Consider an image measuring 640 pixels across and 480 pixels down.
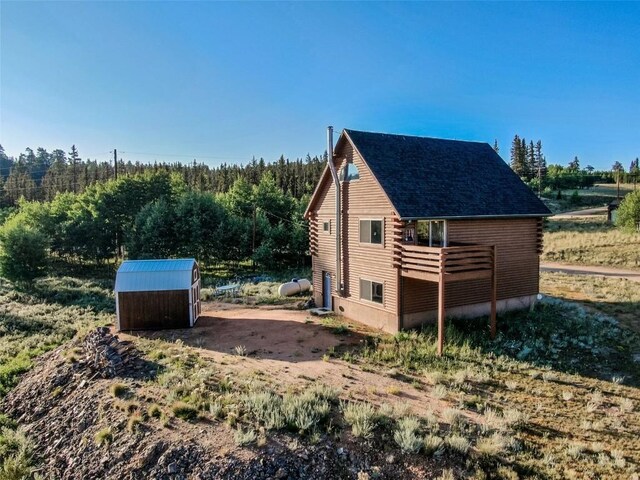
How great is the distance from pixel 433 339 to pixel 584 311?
9.60 meters

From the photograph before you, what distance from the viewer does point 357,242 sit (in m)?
19.8

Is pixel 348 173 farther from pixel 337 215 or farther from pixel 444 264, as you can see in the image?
pixel 444 264

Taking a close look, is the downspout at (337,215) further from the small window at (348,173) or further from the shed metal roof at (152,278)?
the shed metal roof at (152,278)

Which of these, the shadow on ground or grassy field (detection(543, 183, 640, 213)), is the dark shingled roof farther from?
grassy field (detection(543, 183, 640, 213))

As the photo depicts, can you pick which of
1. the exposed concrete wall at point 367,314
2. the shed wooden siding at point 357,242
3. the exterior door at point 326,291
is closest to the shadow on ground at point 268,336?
the exposed concrete wall at point 367,314

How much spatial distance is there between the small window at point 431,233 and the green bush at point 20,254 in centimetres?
3018

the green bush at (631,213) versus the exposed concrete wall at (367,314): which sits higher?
the green bush at (631,213)

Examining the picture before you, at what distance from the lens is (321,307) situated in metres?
22.7

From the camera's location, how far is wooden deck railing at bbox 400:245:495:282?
15219mm

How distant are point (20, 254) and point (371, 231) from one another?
93.8 ft

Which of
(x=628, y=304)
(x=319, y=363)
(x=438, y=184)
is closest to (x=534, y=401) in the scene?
(x=319, y=363)

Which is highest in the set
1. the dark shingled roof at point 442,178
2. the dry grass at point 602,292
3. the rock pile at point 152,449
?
the dark shingled roof at point 442,178

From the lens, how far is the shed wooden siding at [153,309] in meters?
18.8

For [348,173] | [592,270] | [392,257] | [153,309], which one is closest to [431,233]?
[392,257]
